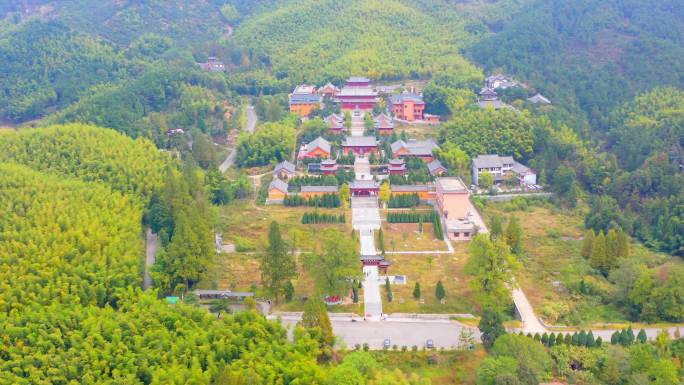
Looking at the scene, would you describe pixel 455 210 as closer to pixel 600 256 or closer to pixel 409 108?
pixel 600 256

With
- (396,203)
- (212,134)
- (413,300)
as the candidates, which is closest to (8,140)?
(212,134)

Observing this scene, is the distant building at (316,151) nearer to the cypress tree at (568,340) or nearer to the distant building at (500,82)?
the distant building at (500,82)

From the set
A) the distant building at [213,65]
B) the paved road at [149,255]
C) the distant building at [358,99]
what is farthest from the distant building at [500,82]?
the paved road at [149,255]

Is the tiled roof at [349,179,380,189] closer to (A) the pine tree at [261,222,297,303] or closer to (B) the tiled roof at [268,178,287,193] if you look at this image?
(B) the tiled roof at [268,178,287,193]

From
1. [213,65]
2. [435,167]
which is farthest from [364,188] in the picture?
[213,65]

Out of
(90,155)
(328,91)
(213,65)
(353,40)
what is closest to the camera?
(90,155)

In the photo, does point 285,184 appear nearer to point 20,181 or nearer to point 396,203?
point 396,203

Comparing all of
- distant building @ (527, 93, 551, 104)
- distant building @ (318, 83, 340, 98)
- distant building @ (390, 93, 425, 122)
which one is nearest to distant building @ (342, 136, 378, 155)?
distant building @ (390, 93, 425, 122)
